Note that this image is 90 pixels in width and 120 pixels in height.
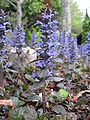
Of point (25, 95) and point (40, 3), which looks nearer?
point (25, 95)

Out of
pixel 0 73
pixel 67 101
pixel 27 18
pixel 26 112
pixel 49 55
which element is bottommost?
pixel 67 101

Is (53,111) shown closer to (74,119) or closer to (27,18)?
(74,119)

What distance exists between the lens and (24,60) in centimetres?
391

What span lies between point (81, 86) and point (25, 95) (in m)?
1.15

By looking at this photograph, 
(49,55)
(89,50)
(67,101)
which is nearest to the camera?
(49,55)

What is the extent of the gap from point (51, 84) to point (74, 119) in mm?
1611

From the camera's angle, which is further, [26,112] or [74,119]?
[26,112]

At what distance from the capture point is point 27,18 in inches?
830

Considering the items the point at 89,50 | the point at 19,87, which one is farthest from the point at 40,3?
the point at 19,87

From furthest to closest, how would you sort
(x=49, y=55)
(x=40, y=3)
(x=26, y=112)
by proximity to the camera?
1. (x=40, y=3)
2. (x=49, y=55)
3. (x=26, y=112)

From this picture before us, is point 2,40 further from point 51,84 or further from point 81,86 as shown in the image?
point 81,86

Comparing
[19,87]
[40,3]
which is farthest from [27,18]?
[19,87]

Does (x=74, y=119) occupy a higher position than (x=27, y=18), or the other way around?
(x=27, y=18)

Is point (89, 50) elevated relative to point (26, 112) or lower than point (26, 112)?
elevated
